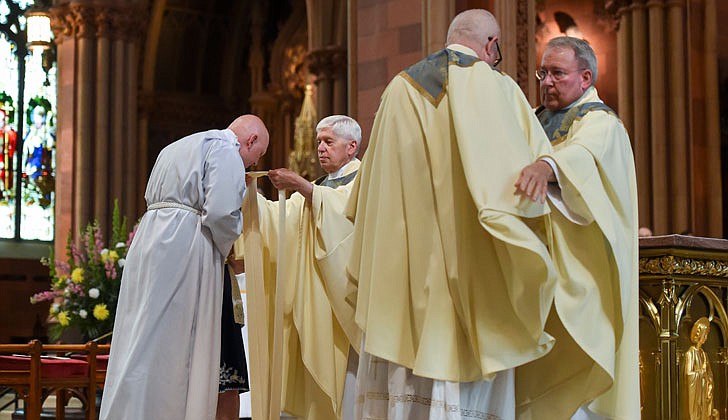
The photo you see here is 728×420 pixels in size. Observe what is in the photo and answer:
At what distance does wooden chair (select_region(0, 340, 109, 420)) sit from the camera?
6219mm

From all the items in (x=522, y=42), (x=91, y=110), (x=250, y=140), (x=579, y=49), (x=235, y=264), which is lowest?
(x=235, y=264)

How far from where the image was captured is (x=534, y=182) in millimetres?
3754

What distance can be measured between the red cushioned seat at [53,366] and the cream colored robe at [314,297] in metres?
1.60

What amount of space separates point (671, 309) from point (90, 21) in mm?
10715

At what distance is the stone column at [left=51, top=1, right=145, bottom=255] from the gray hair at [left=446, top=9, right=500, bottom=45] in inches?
425

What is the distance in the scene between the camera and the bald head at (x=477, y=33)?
4180mm

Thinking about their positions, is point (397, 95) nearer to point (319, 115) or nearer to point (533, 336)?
point (533, 336)

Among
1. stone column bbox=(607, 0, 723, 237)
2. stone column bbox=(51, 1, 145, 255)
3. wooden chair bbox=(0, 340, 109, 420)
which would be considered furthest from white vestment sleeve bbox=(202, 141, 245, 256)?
stone column bbox=(51, 1, 145, 255)

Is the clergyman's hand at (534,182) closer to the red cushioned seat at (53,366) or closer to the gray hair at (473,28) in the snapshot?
the gray hair at (473,28)

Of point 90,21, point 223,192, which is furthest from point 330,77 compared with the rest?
point 223,192

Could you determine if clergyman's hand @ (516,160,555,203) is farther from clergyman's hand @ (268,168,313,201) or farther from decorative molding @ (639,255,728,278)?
decorative molding @ (639,255,728,278)

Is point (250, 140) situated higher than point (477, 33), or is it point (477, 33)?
point (477, 33)

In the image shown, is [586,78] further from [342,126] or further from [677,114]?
[677,114]

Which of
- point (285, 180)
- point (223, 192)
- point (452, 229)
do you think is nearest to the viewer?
point (452, 229)
